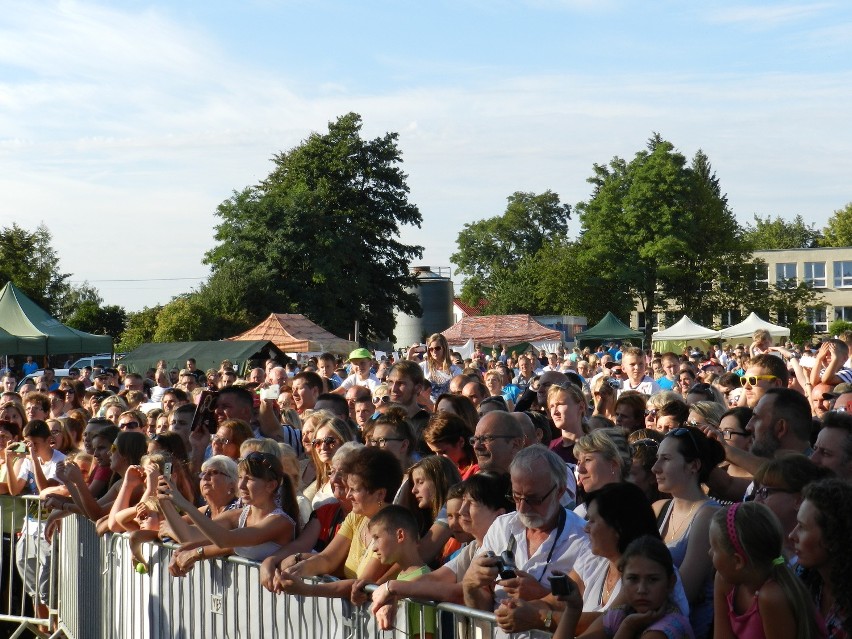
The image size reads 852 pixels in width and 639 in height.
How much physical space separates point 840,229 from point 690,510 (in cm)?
9611

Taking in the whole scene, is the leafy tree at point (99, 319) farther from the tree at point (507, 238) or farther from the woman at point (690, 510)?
the woman at point (690, 510)

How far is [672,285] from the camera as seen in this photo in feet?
220

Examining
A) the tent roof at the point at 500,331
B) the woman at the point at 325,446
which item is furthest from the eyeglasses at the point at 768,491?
the tent roof at the point at 500,331

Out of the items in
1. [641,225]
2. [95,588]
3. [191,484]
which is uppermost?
[641,225]

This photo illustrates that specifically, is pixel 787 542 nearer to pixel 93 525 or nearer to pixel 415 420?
pixel 415 420

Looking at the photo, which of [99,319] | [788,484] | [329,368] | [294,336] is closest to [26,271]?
[99,319]

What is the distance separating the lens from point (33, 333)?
34.8m

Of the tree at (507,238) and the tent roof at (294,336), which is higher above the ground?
the tree at (507,238)

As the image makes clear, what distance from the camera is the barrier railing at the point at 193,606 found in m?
4.76

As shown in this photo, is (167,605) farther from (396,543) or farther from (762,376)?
(762,376)

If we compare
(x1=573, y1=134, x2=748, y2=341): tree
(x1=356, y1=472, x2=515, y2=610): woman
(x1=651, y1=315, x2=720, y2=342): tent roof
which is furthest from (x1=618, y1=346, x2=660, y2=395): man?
(x1=573, y1=134, x2=748, y2=341): tree

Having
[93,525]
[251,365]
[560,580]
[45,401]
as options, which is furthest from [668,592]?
[251,365]

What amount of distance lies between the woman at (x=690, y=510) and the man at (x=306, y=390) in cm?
520

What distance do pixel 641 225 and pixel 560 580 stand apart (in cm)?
6400
